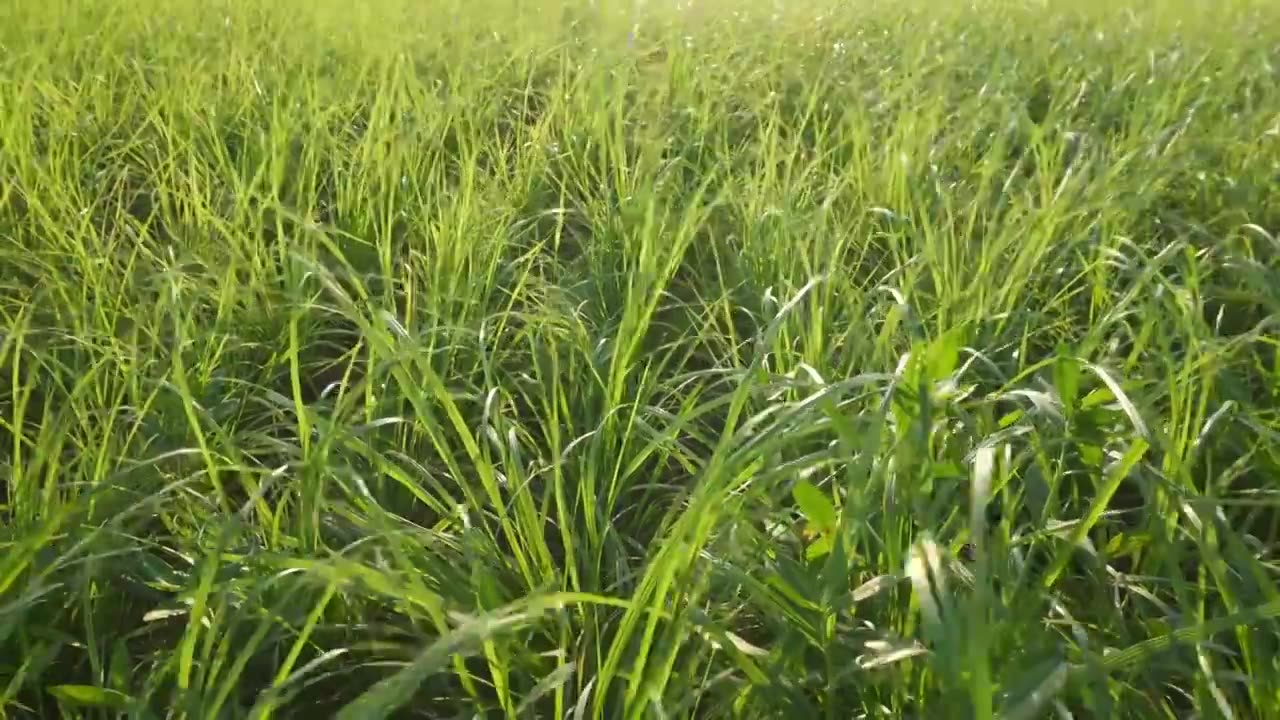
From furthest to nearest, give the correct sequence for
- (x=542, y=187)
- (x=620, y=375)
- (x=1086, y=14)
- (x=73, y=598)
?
1. (x=1086, y=14)
2. (x=542, y=187)
3. (x=620, y=375)
4. (x=73, y=598)

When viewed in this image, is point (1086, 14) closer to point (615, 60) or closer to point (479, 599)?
point (615, 60)

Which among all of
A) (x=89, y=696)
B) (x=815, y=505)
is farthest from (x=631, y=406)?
(x=89, y=696)

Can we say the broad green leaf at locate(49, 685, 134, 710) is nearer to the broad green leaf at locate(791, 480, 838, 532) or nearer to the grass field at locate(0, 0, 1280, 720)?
the grass field at locate(0, 0, 1280, 720)

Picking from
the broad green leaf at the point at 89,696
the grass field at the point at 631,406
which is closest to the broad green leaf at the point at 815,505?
the grass field at the point at 631,406

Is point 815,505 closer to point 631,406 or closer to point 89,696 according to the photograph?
point 631,406

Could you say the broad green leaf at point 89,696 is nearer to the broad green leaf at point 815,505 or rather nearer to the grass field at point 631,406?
the grass field at point 631,406

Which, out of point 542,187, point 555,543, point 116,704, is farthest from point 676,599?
point 542,187

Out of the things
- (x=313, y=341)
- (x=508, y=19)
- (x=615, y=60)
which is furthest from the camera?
(x=508, y=19)

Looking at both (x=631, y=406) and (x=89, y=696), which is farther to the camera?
(x=631, y=406)

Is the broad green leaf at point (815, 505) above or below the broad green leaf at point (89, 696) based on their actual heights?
above

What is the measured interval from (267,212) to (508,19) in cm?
158

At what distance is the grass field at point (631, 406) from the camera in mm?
632

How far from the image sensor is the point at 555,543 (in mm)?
870

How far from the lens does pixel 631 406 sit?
3.06ft
